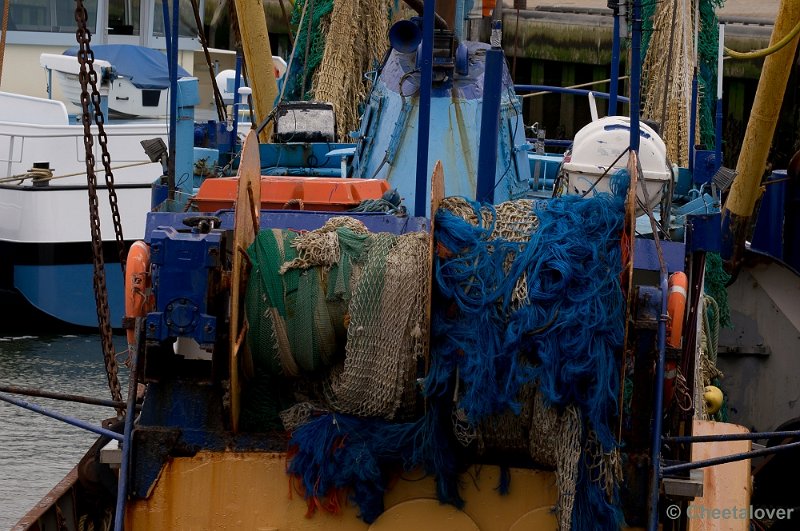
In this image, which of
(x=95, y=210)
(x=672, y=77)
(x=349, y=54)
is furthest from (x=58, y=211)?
(x=95, y=210)

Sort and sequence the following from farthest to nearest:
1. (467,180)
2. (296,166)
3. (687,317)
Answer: (296,166) < (467,180) < (687,317)

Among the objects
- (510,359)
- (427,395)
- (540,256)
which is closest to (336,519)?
(427,395)

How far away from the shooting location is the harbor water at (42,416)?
10398 mm

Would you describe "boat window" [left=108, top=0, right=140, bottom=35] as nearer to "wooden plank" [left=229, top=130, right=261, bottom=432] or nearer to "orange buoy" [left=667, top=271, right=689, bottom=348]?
"wooden plank" [left=229, top=130, right=261, bottom=432]

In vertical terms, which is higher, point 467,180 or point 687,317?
point 467,180

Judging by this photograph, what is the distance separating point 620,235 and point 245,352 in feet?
5.32

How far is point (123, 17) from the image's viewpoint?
819 inches

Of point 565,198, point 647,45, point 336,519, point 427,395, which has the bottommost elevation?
point 336,519

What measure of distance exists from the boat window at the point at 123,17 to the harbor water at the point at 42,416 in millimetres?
7023

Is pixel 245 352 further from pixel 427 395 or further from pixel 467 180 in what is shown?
pixel 467 180

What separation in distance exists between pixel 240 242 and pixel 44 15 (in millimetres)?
16755

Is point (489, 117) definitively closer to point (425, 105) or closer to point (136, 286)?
point (425, 105)

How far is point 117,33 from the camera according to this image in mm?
20922

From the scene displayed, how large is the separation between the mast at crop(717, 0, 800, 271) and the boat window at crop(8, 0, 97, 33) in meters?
13.4
